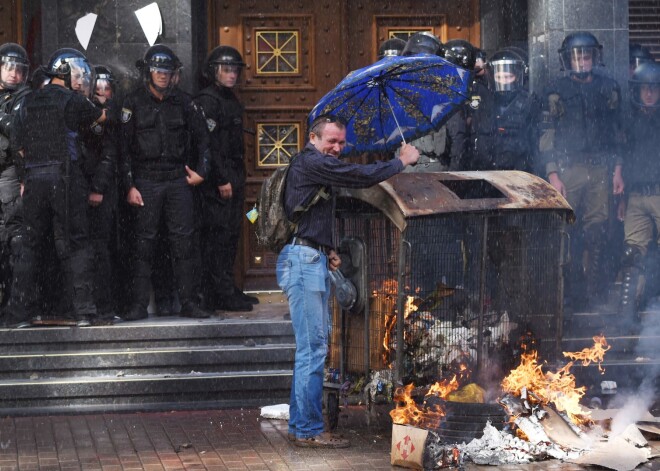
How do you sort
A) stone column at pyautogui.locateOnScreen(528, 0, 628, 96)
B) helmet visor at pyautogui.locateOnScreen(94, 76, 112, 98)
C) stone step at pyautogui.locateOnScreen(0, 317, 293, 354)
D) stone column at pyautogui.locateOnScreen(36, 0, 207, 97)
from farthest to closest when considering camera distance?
stone column at pyautogui.locateOnScreen(528, 0, 628, 96) < stone column at pyautogui.locateOnScreen(36, 0, 207, 97) < helmet visor at pyautogui.locateOnScreen(94, 76, 112, 98) < stone step at pyautogui.locateOnScreen(0, 317, 293, 354)

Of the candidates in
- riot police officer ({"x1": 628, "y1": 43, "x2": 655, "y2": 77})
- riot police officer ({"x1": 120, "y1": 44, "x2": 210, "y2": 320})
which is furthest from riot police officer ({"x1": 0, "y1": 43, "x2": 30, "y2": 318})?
riot police officer ({"x1": 628, "y1": 43, "x2": 655, "y2": 77})

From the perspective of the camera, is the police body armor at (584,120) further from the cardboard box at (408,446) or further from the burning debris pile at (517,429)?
the cardboard box at (408,446)

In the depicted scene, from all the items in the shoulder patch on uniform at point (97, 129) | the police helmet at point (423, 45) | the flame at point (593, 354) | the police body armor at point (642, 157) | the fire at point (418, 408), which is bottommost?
the fire at point (418, 408)

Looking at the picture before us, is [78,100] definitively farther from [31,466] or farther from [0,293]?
[31,466]

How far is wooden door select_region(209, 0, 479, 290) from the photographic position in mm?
13398

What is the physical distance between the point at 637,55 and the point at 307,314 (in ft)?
19.8

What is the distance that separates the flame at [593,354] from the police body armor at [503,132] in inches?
76.7

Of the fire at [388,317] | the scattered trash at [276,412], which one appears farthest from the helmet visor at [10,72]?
the fire at [388,317]

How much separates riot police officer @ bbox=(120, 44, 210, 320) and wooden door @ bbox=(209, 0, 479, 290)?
1.81 metres

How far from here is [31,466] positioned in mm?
8430

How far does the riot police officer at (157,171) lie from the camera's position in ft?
38.0

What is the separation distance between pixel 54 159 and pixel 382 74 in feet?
10.8

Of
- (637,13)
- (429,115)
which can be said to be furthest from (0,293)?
(637,13)

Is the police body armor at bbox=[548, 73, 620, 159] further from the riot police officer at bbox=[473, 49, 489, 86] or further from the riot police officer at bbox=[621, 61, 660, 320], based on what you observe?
the riot police officer at bbox=[473, 49, 489, 86]
